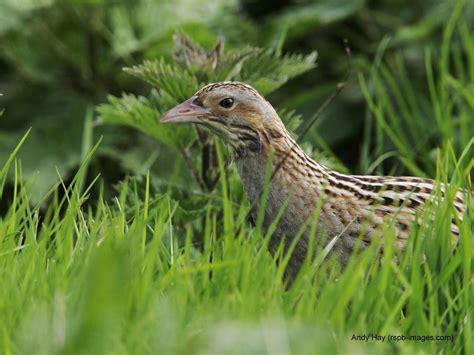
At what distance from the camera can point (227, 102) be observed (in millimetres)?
3559

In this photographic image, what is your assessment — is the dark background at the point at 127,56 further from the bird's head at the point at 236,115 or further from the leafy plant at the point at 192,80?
the bird's head at the point at 236,115

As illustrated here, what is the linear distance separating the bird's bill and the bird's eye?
0.06 m

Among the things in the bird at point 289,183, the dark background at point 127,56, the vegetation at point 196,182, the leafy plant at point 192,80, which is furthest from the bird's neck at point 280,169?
the dark background at point 127,56

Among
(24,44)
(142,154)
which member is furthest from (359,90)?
(24,44)

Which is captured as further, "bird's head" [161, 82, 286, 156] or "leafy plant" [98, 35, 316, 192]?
"leafy plant" [98, 35, 316, 192]

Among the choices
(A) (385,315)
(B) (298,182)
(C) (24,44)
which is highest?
(C) (24,44)

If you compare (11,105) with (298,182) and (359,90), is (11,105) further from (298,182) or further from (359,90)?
(298,182)

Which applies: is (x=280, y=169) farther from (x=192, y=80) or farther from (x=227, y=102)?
(x=192, y=80)

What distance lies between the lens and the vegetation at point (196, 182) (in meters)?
2.53

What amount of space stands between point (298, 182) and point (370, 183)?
25cm

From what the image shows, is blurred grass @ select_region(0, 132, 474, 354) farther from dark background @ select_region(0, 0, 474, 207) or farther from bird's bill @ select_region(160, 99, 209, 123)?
dark background @ select_region(0, 0, 474, 207)

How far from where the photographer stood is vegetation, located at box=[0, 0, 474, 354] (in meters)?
2.53

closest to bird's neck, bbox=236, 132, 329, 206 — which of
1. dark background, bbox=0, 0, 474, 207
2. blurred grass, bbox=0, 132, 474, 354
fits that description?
blurred grass, bbox=0, 132, 474, 354

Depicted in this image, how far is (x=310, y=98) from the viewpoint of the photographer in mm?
5738
